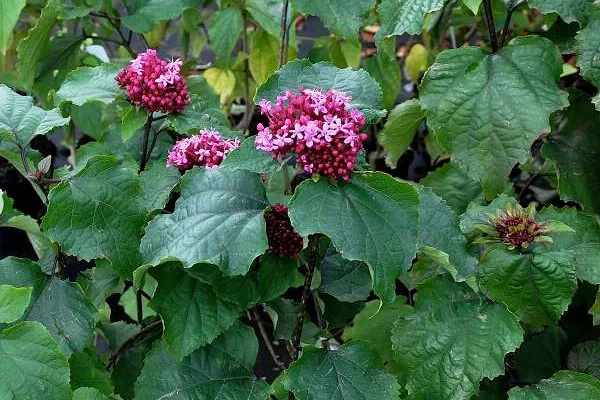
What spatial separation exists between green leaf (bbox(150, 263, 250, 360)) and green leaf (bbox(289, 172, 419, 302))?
0.29 meters

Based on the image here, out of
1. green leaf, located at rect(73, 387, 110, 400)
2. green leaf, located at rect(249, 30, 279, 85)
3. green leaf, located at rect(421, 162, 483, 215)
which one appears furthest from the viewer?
green leaf, located at rect(249, 30, 279, 85)

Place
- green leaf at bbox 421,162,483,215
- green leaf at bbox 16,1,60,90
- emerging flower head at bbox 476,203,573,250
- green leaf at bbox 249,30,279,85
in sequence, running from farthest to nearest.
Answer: green leaf at bbox 249,30,279,85 < green leaf at bbox 16,1,60,90 < green leaf at bbox 421,162,483,215 < emerging flower head at bbox 476,203,573,250

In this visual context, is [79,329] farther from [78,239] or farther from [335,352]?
[335,352]

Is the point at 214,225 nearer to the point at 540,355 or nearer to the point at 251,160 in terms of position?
the point at 251,160

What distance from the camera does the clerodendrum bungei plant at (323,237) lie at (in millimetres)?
1065

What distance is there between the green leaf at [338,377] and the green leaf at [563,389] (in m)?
0.22

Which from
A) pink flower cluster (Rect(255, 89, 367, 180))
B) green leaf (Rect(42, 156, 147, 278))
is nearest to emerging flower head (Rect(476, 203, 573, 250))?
pink flower cluster (Rect(255, 89, 367, 180))

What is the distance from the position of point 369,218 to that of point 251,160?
0.20 metres

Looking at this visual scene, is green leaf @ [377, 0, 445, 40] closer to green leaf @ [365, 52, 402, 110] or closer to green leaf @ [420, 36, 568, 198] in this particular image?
green leaf @ [420, 36, 568, 198]

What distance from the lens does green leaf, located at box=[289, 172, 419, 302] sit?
3.34 feet

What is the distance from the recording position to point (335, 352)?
4.17ft

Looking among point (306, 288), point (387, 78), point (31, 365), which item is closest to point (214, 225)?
point (306, 288)

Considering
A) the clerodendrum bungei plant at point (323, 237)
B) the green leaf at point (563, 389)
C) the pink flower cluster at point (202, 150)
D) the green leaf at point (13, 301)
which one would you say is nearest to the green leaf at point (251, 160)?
the clerodendrum bungei plant at point (323, 237)

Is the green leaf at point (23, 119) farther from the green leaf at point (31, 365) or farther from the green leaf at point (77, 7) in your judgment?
the green leaf at point (77, 7)
